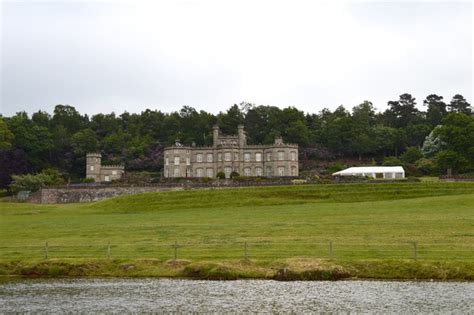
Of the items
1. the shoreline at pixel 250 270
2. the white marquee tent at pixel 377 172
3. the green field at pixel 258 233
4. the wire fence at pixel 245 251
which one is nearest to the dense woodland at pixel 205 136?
the white marquee tent at pixel 377 172

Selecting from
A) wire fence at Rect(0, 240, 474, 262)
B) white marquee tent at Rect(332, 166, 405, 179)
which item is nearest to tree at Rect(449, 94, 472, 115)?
white marquee tent at Rect(332, 166, 405, 179)

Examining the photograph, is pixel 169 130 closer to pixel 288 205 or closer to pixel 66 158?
pixel 66 158

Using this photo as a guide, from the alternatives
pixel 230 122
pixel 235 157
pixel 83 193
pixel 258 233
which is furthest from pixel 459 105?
pixel 258 233

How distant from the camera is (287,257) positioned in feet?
107

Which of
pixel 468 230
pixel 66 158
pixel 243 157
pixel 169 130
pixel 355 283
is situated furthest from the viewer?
pixel 169 130

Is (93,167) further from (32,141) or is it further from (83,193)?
(83,193)

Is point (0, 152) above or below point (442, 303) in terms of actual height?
above

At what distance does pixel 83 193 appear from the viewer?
267 ft

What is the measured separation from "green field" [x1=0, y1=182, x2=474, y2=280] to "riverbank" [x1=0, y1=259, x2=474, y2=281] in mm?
50

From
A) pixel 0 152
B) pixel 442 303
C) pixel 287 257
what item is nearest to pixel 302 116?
pixel 0 152

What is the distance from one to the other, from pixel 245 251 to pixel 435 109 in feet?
365

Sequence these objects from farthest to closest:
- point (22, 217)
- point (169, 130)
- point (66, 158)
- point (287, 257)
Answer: point (169, 130) < point (66, 158) < point (22, 217) < point (287, 257)

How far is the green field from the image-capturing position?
100 feet

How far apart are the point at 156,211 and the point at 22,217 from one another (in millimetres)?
12411
